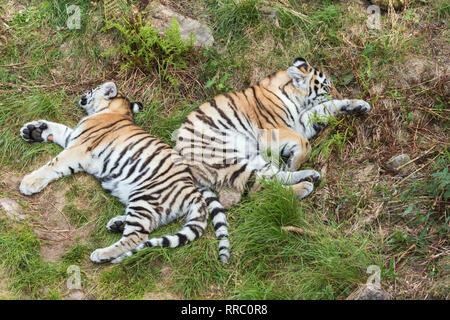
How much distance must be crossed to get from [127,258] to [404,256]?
2.29 meters

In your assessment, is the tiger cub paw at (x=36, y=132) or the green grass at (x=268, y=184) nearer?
the green grass at (x=268, y=184)

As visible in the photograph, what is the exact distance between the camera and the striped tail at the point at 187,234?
14.1 feet

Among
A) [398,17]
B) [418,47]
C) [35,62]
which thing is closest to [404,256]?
[418,47]

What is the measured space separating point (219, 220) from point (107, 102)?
1.97 m

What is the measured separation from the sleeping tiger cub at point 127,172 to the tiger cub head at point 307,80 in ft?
5.27

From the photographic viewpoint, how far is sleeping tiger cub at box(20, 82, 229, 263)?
443 cm

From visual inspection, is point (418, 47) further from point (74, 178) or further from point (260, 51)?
point (74, 178)

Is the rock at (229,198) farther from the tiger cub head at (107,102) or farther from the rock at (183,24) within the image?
the rock at (183,24)

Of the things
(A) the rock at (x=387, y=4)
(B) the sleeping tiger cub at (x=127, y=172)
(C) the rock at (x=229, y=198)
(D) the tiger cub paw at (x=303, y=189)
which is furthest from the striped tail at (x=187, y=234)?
(A) the rock at (x=387, y=4)

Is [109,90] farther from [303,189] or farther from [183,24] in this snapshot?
[303,189]

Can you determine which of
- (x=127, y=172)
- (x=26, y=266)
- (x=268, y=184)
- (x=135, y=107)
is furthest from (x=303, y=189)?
(x=26, y=266)

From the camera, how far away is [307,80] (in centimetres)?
546

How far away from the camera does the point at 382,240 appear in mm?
4309

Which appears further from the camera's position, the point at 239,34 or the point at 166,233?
the point at 239,34
